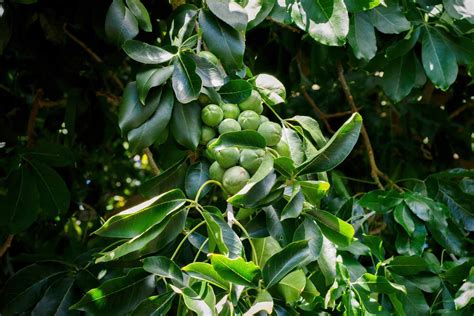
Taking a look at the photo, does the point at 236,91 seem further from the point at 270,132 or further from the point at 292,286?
the point at 292,286

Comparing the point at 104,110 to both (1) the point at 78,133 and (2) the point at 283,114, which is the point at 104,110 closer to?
(1) the point at 78,133

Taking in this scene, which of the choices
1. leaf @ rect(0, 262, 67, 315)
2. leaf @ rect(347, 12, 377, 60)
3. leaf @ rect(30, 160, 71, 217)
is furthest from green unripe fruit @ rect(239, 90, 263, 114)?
leaf @ rect(30, 160, 71, 217)

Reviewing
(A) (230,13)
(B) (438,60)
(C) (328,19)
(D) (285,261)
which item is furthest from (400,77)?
(D) (285,261)

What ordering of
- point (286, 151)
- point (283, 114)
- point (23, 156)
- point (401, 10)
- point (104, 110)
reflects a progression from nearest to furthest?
point (286, 151) → point (401, 10) → point (23, 156) → point (104, 110) → point (283, 114)

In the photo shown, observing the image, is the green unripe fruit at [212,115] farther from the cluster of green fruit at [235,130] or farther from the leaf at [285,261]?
the leaf at [285,261]

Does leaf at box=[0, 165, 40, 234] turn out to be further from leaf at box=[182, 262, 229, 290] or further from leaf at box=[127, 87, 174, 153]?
leaf at box=[182, 262, 229, 290]

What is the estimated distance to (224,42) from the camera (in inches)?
47.8

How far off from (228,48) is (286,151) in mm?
213

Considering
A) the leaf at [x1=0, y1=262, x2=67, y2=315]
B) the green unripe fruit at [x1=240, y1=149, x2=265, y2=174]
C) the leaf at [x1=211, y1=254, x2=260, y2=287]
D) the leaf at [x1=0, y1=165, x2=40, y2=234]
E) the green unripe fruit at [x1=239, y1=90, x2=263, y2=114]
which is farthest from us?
the leaf at [x1=0, y1=165, x2=40, y2=234]

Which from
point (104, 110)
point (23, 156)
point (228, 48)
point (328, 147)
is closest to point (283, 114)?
point (104, 110)

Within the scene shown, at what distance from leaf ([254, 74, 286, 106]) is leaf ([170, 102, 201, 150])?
119 millimetres

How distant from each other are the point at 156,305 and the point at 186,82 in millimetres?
348

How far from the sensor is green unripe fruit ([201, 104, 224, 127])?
1.13m

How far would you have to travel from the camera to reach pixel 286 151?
1127 mm
